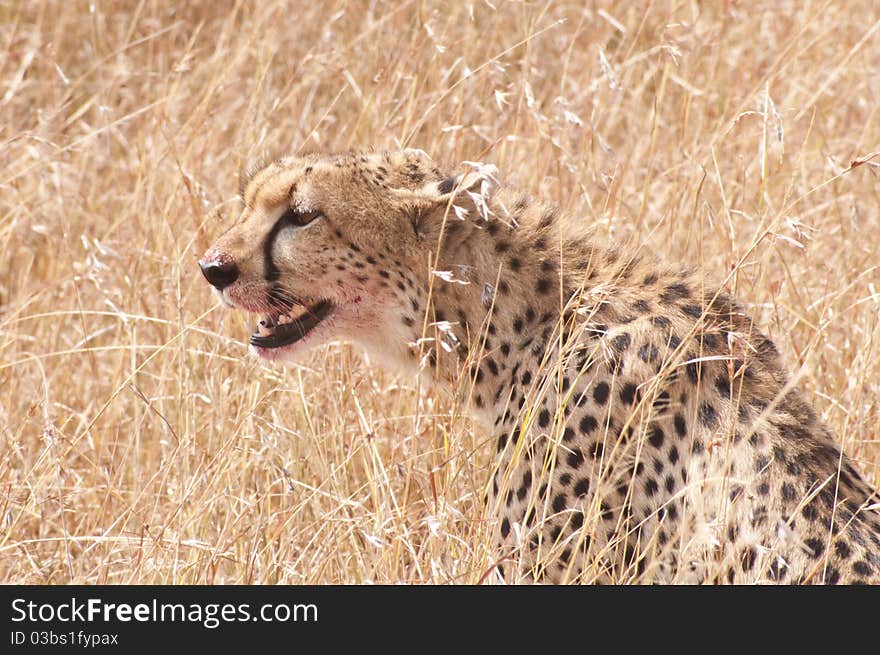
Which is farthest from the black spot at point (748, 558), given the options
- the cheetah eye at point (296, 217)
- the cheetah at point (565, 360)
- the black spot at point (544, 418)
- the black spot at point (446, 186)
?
the cheetah eye at point (296, 217)

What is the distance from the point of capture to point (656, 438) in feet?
9.41

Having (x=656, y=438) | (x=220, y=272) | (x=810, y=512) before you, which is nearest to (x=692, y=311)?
(x=656, y=438)

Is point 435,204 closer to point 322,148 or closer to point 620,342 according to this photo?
point 620,342

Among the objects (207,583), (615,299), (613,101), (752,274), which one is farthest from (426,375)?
(613,101)

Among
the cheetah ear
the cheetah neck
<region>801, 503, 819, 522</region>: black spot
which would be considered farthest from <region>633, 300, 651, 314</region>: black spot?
<region>801, 503, 819, 522</region>: black spot

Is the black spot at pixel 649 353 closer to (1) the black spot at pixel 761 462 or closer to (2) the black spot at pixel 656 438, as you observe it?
(2) the black spot at pixel 656 438

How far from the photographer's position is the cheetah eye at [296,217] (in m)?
3.07

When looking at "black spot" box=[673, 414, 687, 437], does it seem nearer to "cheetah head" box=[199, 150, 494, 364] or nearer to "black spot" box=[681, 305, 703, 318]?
"black spot" box=[681, 305, 703, 318]

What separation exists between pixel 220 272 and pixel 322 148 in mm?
1031

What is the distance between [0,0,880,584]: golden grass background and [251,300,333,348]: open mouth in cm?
19

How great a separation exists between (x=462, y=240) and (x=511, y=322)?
0.69 ft

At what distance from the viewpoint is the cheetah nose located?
10.00 feet

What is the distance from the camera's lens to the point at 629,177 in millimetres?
4664

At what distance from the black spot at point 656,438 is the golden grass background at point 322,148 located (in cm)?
34
